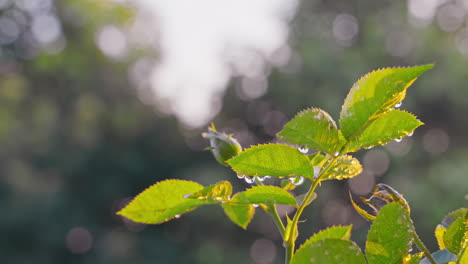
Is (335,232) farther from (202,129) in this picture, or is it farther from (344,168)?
(202,129)

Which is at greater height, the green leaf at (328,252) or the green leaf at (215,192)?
the green leaf at (215,192)

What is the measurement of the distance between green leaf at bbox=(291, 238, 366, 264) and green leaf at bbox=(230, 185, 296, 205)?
0.05 metres

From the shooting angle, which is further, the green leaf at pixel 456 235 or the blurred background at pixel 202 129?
the blurred background at pixel 202 129

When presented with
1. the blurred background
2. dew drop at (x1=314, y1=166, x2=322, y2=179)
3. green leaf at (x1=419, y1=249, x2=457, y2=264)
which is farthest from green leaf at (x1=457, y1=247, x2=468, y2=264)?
the blurred background

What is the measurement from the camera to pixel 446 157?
7.65 m

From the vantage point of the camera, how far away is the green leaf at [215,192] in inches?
14.9

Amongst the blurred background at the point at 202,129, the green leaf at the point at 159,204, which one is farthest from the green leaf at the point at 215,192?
the blurred background at the point at 202,129

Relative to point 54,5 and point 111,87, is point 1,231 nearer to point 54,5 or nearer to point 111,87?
point 111,87

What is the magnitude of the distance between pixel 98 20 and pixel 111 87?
8.76ft

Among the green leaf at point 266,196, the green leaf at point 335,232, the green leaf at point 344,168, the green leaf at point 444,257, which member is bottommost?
the green leaf at point 444,257

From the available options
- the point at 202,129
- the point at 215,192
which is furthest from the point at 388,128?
the point at 202,129

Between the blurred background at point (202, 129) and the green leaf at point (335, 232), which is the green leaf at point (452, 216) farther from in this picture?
the blurred background at point (202, 129)

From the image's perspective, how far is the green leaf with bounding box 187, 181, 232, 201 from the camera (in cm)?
38

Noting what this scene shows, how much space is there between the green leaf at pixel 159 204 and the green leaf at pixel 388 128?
14 cm
